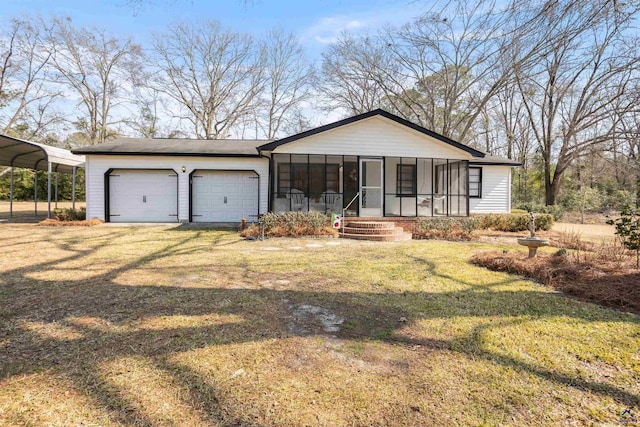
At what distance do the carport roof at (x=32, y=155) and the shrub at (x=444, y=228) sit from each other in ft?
46.1

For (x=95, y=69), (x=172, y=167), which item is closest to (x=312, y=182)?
(x=172, y=167)

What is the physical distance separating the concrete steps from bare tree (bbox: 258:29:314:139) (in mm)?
20655

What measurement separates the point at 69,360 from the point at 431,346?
2981 mm

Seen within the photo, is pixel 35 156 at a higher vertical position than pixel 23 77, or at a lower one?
lower

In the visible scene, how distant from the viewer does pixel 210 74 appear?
90.6 feet

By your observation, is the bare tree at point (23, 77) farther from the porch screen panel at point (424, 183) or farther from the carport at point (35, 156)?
the porch screen panel at point (424, 183)

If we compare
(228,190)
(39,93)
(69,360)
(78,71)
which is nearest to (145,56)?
(78,71)

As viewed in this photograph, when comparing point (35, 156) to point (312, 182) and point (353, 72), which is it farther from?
point (353, 72)

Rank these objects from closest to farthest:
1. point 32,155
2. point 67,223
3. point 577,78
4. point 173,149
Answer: point 67,223 < point 173,149 < point 32,155 < point 577,78

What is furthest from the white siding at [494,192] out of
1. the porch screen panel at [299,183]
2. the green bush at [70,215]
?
the green bush at [70,215]

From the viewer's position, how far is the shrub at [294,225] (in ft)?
33.3

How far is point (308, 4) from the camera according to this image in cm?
424

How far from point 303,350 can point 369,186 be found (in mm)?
10921

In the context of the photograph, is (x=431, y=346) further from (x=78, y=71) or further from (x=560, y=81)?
(x=78, y=71)
